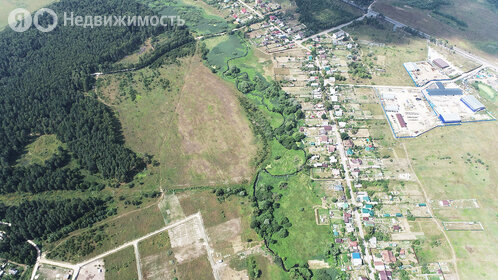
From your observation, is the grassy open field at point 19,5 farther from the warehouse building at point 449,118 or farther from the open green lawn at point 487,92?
the open green lawn at point 487,92

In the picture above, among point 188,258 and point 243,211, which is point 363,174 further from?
point 188,258

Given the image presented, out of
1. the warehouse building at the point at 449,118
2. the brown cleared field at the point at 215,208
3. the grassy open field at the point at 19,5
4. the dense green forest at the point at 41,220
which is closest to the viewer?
the dense green forest at the point at 41,220

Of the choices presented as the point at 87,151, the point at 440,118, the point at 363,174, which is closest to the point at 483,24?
the point at 440,118

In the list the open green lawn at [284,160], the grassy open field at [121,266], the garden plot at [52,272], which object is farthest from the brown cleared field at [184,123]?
the garden plot at [52,272]

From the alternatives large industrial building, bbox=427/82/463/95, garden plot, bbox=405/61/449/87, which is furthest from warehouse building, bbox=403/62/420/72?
large industrial building, bbox=427/82/463/95

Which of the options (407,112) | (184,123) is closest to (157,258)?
(184,123)

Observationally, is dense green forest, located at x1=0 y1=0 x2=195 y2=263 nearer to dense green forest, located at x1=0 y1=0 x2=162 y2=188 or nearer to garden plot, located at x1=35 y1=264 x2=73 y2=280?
dense green forest, located at x1=0 y1=0 x2=162 y2=188
